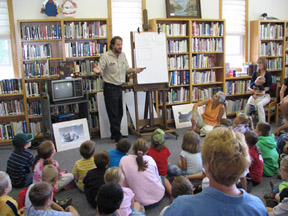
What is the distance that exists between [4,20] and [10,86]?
1.12 meters

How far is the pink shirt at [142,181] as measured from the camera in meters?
2.41

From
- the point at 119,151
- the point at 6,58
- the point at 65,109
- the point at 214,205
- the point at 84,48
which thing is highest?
the point at 84,48

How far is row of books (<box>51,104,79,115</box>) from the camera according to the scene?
4926mm

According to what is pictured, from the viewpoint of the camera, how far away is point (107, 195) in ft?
5.46

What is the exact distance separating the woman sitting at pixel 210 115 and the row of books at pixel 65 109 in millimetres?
2129

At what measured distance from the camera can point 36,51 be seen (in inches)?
184

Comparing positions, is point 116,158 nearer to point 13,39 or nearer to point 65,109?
point 65,109

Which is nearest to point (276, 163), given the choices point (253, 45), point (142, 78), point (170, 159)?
point (170, 159)

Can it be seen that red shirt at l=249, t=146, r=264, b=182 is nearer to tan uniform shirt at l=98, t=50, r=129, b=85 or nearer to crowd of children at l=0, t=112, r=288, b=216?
crowd of children at l=0, t=112, r=288, b=216

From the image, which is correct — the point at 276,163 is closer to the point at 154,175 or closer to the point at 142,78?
the point at 154,175

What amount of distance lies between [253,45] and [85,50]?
380 centimetres

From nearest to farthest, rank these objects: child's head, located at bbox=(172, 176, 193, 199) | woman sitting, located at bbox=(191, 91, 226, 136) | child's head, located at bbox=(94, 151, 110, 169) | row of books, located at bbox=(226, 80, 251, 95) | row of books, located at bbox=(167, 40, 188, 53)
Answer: child's head, located at bbox=(172, 176, 193, 199) < child's head, located at bbox=(94, 151, 110, 169) < woman sitting, located at bbox=(191, 91, 226, 136) < row of books, located at bbox=(167, 40, 188, 53) < row of books, located at bbox=(226, 80, 251, 95)

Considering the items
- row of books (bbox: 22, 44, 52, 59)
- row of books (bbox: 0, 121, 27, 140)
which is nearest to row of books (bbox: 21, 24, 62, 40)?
row of books (bbox: 22, 44, 52, 59)

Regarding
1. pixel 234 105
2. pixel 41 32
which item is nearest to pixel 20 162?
pixel 41 32
